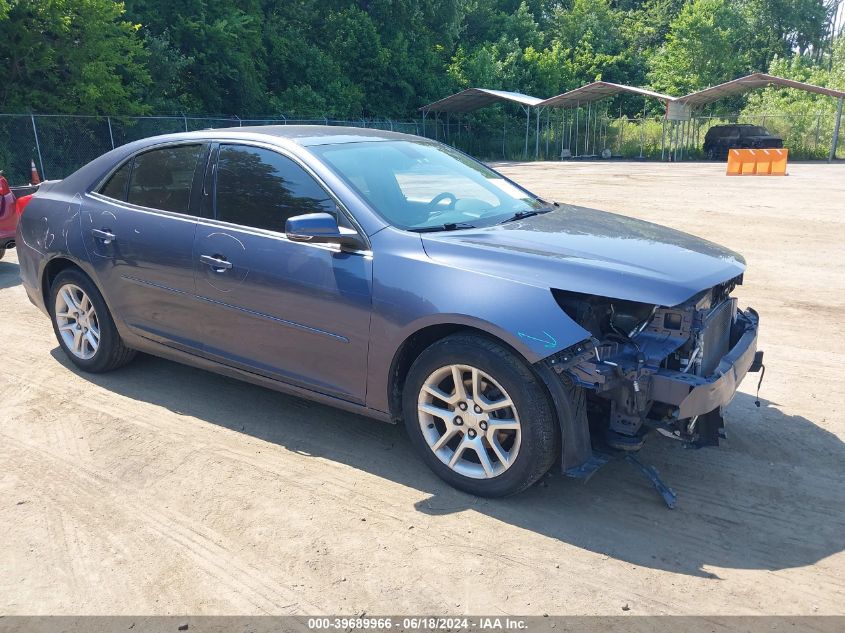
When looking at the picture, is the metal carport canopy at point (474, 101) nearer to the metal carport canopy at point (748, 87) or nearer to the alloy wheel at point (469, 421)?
the metal carport canopy at point (748, 87)

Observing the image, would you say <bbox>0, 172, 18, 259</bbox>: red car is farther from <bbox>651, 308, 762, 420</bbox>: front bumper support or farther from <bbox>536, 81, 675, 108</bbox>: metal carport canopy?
<bbox>536, 81, 675, 108</bbox>: metal carport canopy

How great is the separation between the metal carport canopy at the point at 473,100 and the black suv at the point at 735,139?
9831mm

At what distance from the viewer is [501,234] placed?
3.73m

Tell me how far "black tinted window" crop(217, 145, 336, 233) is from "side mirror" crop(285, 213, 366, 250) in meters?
0.20

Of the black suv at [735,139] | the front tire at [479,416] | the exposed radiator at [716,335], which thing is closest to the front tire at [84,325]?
the front tire at [479,416]

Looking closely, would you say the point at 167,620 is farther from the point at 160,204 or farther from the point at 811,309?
the point at 811,309

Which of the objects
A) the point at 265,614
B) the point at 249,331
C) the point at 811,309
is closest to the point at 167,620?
the point at 265,614

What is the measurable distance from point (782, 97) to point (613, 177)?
889 inches

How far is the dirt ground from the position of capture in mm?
2811

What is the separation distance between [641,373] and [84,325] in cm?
397

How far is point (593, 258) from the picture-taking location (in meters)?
3.34

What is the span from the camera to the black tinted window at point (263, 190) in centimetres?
391

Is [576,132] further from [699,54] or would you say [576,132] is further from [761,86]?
[699,54]

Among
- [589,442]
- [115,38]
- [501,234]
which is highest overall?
[115,38]
